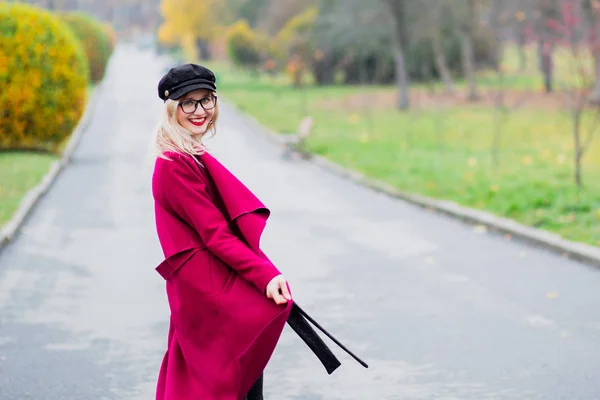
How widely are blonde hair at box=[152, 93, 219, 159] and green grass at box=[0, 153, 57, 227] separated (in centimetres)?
872

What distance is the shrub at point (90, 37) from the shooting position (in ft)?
167

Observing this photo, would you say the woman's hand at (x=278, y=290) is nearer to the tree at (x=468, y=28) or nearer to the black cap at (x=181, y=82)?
the black cap at (x=181, y=82)

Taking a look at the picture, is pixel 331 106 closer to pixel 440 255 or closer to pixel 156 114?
pixel 156 114

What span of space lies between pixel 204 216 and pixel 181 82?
49 cm

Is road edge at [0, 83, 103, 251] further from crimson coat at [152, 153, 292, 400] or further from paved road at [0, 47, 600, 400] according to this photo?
A: crimson coat at [152, 153, 292, 400]

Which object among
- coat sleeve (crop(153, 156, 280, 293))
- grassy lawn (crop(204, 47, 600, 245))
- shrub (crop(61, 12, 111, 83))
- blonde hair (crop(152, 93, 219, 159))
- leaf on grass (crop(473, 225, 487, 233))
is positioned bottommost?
grassy lawn (crop(204, 47, 600, 245))

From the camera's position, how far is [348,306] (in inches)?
327

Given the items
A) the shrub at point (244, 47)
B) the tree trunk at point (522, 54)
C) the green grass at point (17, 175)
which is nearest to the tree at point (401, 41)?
the tree trunk at point (522, 54)

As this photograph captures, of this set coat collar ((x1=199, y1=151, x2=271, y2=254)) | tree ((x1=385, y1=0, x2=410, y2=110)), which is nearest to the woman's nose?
coat collar ((x1=199, y1=151, x2=271, y2=254))

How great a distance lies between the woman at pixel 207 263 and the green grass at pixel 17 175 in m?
8.75

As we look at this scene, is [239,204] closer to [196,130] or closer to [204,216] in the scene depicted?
[204,216]

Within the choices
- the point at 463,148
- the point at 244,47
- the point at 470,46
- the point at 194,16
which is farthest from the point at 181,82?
the point at 194,16

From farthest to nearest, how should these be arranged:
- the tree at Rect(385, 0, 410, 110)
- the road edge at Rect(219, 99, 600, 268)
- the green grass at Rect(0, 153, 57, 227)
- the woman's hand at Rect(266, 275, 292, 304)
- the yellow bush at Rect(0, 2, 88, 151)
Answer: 1. the tree at Rect(385, 0, 410, 110)
2. the yellow bush at Rect(0, 2, 88, 151)
3. the green grass at Rect(0, 153, 57, 227)
4. the road edge at Rect(219, 99, 600, 268)
5. the woman's hand at Rect(266, 275, 292, 304)

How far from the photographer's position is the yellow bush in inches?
805
